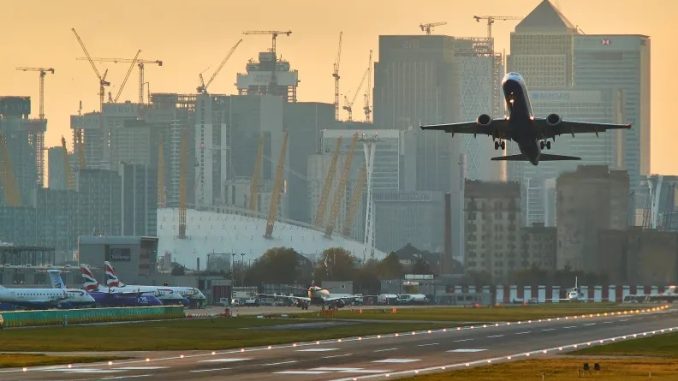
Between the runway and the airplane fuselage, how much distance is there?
48.0ft

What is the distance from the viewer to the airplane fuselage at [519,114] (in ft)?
456

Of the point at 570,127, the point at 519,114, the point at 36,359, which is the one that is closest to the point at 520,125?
the point at 519,114

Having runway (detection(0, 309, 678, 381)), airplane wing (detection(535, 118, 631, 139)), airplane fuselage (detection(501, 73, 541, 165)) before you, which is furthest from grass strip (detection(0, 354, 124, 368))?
airplane wing (detection(535, 118, 631, 139))

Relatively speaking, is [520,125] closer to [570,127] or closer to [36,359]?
[570,127]

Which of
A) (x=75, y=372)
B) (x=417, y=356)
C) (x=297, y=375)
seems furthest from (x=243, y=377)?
(x=417, y=356)

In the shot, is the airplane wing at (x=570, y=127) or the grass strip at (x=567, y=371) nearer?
the grass strip at (x=567, y=371)

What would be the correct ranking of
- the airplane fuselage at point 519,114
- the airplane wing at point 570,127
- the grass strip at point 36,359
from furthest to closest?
the airplane wing at point 570,127 → the airplane fuselage at point 519,114 → the grass strip at point 36,359

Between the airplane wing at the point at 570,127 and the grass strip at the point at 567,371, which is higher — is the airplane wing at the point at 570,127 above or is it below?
above

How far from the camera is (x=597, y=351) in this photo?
150m

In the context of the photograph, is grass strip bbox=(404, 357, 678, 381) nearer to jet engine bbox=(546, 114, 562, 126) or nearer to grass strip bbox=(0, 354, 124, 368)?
jet engine bbox=(546, 114, 562, 126)

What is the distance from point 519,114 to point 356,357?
1978 cm

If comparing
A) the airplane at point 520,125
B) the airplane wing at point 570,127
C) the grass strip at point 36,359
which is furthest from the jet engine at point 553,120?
the grass strip at point 36,359

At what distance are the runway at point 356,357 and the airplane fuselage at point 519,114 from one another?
576 inches

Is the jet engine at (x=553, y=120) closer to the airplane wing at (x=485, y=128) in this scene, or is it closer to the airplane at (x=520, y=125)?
the airplane at (x=520, y=125)
